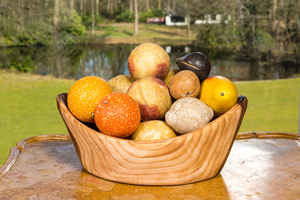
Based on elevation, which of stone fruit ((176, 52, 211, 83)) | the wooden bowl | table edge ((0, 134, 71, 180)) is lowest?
table edge ((0, 134, 71, 180))

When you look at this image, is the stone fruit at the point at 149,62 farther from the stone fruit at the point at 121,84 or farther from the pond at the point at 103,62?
the pond at the point at 103,62

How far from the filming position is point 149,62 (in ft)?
3.15

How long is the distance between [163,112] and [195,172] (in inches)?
6.6

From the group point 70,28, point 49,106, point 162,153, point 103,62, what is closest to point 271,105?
point 103,62

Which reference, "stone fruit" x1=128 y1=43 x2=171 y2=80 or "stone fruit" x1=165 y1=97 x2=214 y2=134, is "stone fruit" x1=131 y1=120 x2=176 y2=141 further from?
"stone fruit" x1=128 y1=43 x2=171 y2=80

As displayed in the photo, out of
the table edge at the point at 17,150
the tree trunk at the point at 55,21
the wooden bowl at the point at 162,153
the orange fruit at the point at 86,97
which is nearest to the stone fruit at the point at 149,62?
the orange fruit at the point at 86,97

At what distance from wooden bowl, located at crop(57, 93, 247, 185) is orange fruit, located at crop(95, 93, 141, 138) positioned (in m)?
0.03

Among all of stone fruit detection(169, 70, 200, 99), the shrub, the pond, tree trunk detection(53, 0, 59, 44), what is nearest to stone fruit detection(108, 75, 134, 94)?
stone fruit detection(169, 70, 200, 99)

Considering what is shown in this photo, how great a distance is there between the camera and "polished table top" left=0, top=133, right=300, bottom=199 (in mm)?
780

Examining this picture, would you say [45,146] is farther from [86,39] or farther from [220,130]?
[86,39]

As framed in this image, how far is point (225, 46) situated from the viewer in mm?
5594

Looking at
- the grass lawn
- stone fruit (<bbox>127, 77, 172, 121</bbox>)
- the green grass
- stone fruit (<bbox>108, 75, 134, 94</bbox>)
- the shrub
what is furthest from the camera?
the shrub

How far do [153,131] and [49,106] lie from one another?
503 centimetres

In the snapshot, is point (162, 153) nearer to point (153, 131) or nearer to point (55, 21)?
point (153, 131)
